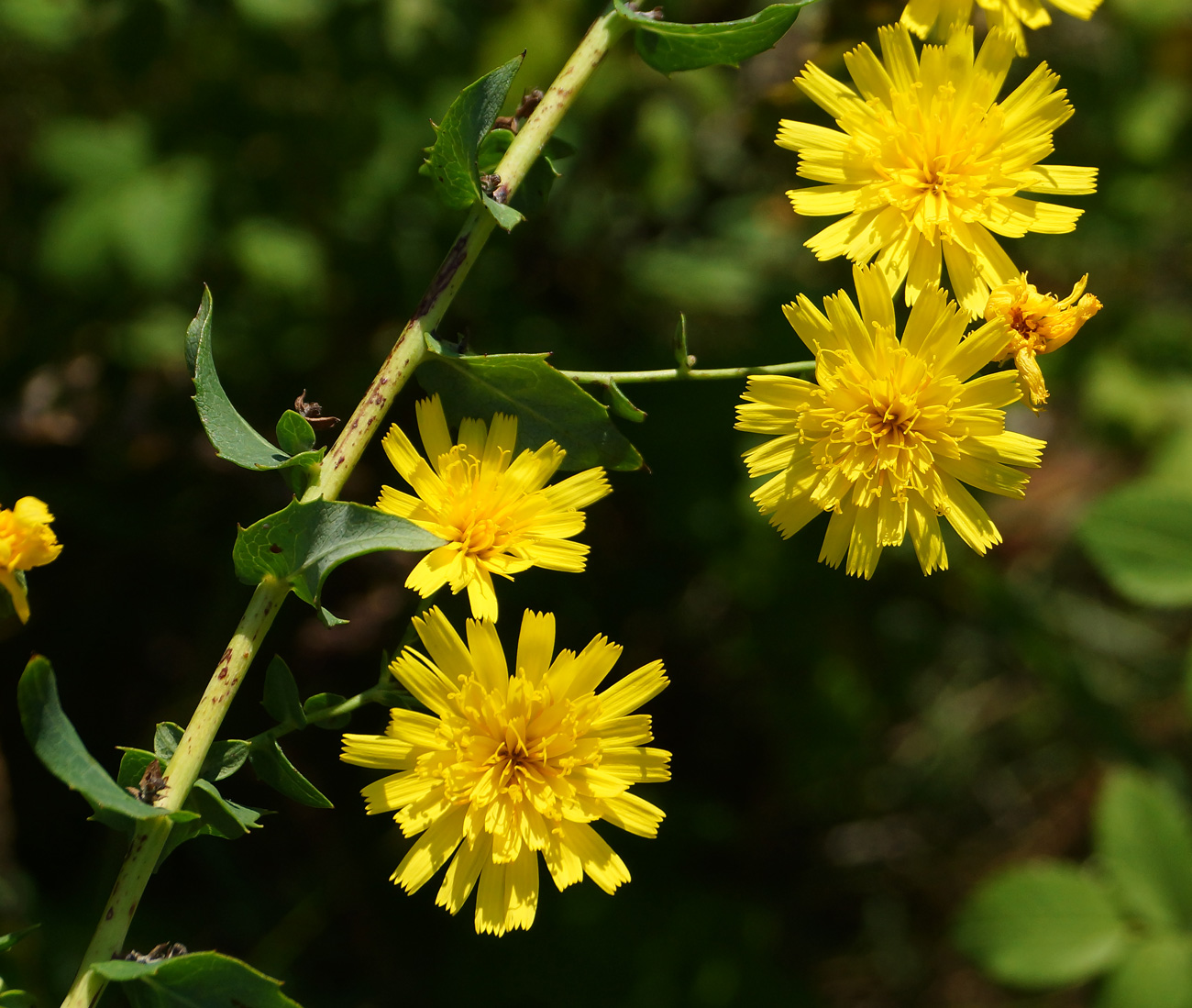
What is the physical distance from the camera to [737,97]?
3.84 metres

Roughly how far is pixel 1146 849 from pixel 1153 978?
0.41 meters

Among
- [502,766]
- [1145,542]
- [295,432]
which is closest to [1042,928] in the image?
[1145,542]

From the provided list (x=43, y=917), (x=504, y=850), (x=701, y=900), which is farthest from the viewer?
(x=701, y=900)

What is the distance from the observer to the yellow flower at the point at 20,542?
1743 mm

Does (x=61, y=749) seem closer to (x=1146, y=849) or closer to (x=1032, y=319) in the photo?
(x=1032, y=319)

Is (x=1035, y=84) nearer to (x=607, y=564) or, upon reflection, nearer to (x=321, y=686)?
(x=607, y=564)

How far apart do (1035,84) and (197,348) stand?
1836 mm

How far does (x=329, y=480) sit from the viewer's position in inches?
72.2

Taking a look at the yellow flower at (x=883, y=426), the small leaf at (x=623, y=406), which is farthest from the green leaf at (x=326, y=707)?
the yellow flower at (x=883, y=426)

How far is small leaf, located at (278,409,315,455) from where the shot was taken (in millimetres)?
1772

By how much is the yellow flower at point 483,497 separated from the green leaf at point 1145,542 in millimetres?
2006

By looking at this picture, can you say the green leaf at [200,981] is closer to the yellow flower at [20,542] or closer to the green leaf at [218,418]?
the yellow flower at [20,542]

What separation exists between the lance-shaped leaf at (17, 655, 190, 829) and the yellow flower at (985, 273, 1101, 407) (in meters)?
1.82

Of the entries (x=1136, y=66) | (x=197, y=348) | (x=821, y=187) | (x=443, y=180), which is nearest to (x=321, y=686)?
(x=197, y=348)
